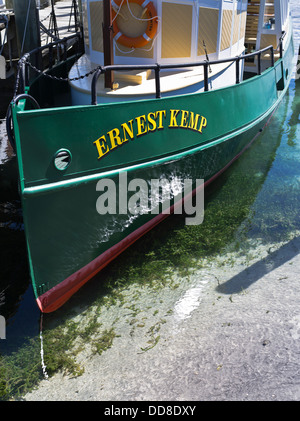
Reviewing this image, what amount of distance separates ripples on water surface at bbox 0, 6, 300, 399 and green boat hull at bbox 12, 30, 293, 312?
260 millimetres

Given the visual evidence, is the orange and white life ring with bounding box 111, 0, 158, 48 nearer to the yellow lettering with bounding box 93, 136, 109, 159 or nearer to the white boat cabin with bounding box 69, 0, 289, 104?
the white boat cabin with bounding box 69, 0, 289, 104

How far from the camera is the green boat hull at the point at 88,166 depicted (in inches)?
157

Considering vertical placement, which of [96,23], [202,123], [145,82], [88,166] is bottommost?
[88,166]

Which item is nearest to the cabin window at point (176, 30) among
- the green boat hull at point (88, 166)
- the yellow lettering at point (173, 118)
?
the green boat hull at point (88, 166)

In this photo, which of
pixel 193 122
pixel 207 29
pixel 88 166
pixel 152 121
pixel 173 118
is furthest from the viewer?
pixel 207 29

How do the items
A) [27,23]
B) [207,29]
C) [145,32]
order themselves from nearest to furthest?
1. [145,32]
2. [207,29]
3. [27,23]

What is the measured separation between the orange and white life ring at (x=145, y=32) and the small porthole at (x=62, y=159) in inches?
112

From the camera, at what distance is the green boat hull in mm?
3998

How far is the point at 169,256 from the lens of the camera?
5.34 m

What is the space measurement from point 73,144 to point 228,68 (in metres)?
4.07

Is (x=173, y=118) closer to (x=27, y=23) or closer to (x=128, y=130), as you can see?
(x=128, y=130)

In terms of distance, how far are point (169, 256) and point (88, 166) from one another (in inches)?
68.8

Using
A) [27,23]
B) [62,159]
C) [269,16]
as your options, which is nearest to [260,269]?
[62,159]

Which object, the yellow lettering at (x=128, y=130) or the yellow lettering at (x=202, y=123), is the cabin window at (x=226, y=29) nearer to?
the yellow lettering at (x=202, y=123)
